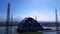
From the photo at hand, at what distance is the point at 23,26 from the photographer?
620 inches

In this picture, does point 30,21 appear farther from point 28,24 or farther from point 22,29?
point 22,29

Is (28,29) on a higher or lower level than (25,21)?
lower

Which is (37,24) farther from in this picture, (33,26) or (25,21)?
(25,21)

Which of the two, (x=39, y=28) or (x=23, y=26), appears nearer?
(x=23, y=26)

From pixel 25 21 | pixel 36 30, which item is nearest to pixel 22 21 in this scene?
pixel 25 21

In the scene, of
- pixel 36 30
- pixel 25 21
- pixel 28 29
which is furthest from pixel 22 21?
pixel 36 30

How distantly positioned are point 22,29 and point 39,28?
9.53 feet

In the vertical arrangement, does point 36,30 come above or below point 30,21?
below

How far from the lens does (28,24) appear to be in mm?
16453

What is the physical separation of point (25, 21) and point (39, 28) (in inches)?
106

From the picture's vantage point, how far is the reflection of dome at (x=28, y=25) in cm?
1585

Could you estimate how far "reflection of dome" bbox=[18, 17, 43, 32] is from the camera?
52.0 ft

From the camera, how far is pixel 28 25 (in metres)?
16.5

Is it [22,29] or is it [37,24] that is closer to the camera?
[22,29]
